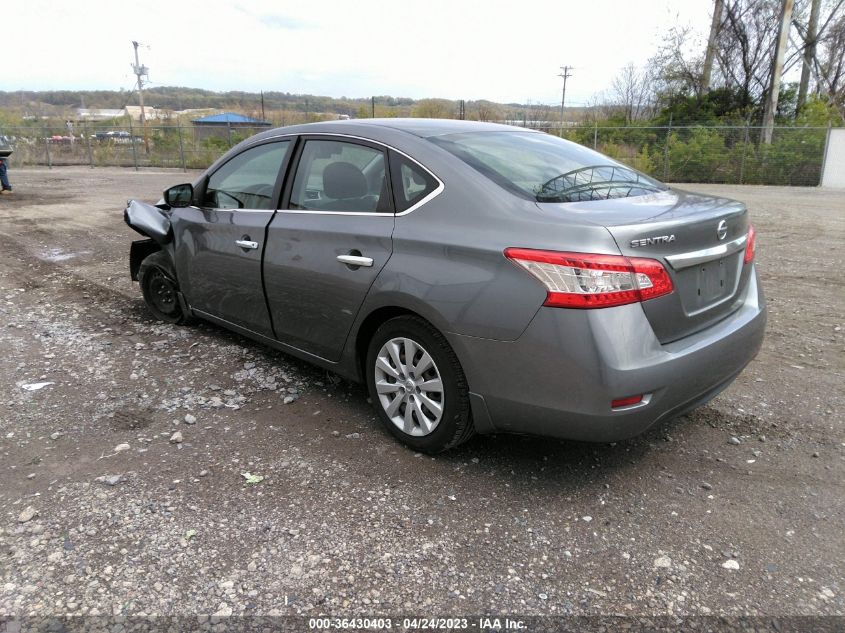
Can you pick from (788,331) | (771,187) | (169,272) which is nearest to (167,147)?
(771,187)

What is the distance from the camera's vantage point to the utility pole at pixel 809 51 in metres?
26.4

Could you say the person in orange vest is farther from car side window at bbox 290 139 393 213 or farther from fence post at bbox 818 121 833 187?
fence post at bbox 818 121 833 187

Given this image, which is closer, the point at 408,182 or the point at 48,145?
the point at 408,182

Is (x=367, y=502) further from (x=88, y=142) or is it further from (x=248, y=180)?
(x=88, y=142)

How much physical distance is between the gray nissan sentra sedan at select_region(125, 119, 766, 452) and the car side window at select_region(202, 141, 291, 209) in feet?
0.07

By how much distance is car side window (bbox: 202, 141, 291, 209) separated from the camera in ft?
13.2

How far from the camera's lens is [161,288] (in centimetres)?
538

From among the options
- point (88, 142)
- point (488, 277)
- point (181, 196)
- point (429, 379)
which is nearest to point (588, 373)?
point (488, 277)

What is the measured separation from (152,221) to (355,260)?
2469 millimetres

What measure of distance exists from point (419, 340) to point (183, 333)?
2916 millimetres

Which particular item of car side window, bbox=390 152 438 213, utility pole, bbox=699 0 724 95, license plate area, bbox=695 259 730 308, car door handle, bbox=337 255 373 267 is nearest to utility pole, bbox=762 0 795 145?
utility pole, bbox=699 0 724 95

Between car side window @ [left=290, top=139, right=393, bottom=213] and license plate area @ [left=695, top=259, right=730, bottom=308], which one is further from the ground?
car side window @ [left=290, top=139, right=393, bottom=213]

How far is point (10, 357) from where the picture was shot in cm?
467

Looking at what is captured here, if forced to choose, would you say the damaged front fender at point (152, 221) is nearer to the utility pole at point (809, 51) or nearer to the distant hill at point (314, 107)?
the distant hill at point (314, 107)
